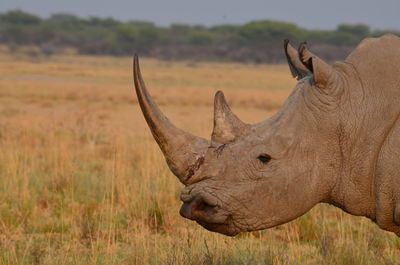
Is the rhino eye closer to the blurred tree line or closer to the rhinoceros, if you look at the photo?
the rhinoceros

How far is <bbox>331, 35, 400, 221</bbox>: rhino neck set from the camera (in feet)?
11.9

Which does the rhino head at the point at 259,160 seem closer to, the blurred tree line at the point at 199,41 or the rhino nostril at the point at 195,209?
the rhino nostril at the point at 195,209

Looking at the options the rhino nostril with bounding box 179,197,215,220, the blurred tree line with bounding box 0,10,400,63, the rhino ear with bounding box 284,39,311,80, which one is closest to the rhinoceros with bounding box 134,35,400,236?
the rhino nostril with bounding box 179,197,215,220

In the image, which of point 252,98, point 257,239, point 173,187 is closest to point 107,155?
point 173,187

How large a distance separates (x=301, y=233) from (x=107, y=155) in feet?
16.3

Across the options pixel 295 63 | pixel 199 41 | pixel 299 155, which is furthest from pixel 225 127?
pixel 199 41

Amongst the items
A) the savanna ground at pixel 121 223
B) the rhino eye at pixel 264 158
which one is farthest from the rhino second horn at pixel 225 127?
the savanna ground at pixel 121 223

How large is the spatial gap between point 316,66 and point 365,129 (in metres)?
0.39

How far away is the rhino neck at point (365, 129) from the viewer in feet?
11.9

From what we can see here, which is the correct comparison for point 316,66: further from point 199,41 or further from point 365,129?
point 199,41

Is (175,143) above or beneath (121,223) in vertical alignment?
above

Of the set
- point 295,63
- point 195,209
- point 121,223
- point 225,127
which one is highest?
point 295,63

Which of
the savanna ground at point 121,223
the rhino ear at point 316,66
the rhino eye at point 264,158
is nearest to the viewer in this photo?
the rhino ear at point 316,66

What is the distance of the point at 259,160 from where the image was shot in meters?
3.64
